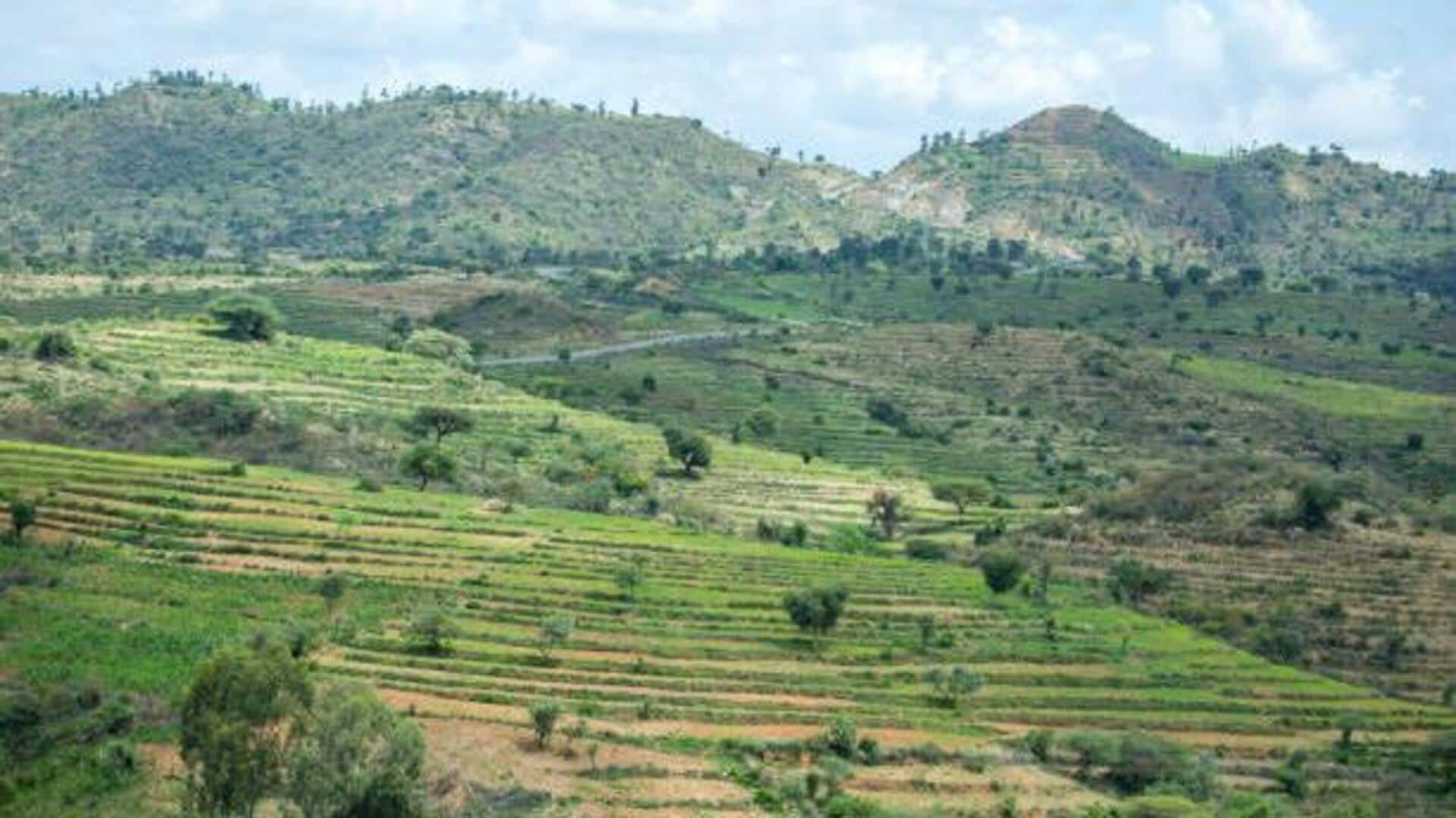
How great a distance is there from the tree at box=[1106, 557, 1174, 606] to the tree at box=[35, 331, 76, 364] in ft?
206

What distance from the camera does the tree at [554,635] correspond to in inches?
2494

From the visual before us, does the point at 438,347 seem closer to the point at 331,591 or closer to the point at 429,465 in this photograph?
the point at 429,465

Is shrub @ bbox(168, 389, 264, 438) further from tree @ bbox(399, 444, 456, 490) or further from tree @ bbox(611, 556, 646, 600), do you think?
tree @ bbox(611, 556, 646, 600)

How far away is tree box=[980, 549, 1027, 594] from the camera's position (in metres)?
78.2

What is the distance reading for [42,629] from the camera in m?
60.6

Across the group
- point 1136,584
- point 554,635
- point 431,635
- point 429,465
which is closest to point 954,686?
point 554,635

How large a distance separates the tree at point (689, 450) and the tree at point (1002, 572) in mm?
29741

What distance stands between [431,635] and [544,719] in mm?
10445

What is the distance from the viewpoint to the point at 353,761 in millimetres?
Answer: 45250

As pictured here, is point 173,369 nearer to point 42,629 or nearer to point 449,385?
point 449,385

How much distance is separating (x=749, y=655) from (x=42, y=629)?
81.9 ft

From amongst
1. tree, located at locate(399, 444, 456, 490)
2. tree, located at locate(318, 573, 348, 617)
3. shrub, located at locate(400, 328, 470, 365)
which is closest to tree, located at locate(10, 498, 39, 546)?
tree, located at locate(318, 573, 348, 617)

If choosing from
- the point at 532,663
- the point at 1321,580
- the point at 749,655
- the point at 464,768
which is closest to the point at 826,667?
the point at 749,655

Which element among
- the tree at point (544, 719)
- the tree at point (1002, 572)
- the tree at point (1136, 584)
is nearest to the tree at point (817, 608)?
the tree at point (1002, 572)
